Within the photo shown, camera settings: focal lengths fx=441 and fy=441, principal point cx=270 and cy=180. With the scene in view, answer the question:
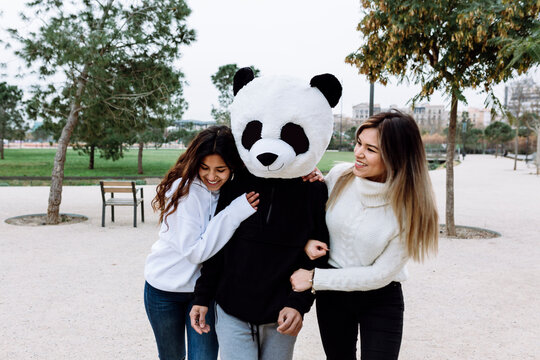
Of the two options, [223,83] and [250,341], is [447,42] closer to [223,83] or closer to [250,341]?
[250,341]

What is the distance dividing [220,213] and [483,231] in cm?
765

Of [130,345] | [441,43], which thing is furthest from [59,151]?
[441,43]

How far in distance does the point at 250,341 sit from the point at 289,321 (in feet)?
0.71

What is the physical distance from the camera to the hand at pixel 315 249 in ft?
6.17

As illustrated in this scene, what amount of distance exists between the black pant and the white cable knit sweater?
0.11 meters

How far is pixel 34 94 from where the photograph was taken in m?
8.92

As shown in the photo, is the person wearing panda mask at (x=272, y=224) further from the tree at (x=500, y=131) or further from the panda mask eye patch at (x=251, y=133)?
the tree at (x=500, y=131)

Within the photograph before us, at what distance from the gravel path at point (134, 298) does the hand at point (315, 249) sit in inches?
68.4

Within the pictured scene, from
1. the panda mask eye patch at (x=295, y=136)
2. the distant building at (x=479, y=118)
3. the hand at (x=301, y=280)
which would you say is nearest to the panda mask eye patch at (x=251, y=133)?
the panda mask eye patch at (x=295, y=136)

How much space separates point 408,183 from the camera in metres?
1.90

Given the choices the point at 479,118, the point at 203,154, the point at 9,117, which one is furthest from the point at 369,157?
the point at 479,118

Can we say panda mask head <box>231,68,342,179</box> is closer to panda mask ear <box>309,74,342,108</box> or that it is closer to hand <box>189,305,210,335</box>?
panda mask ear <box>309,74,342,108</box>

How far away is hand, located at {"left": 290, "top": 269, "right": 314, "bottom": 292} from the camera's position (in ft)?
6.08

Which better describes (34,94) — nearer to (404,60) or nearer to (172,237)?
(404,60)
